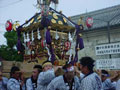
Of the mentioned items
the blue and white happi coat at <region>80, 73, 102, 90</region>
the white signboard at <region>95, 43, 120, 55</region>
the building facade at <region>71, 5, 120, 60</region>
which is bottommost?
the blue and white happi coat at <region>80, 73, 102, 90</region>

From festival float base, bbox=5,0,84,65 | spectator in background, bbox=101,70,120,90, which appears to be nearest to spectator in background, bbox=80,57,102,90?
spectator in background, bbox=101,70,120,90

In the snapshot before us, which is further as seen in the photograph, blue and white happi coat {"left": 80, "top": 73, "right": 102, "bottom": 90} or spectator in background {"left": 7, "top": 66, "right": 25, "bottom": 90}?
spectator in background {"left": 7, "top": 66, "right": 25, "bottom": 90}

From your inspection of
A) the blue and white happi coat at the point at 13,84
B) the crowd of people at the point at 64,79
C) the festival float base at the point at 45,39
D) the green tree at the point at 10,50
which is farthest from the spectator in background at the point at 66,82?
A: the green tree at the point at 10,50

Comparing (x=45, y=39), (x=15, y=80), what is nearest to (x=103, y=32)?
(x=45, y=39)

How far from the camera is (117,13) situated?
14.6 metres

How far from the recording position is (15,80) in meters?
3.96

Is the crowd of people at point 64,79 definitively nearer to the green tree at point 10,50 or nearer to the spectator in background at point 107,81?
the spectator in background at point 107,81

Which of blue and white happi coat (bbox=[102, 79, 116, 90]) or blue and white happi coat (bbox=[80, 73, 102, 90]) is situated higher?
blue and white happi coat (bbox=[80, 73, 102, 90])

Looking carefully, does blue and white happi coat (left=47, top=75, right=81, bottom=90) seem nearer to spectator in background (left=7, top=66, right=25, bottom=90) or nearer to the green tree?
spectator in background (left=7, top=66, right=25, bottom=90)

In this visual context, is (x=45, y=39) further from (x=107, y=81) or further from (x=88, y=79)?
(x=88, y=79)

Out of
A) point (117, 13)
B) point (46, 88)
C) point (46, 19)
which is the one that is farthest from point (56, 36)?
point (117, 13)

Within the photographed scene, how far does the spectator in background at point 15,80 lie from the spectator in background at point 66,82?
919 millimetres

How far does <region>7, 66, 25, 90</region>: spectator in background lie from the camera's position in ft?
12.7

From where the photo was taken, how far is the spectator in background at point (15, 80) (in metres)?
3.88
